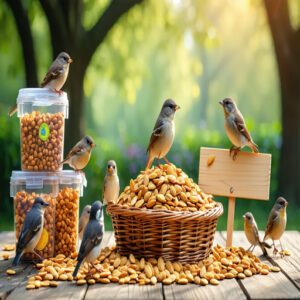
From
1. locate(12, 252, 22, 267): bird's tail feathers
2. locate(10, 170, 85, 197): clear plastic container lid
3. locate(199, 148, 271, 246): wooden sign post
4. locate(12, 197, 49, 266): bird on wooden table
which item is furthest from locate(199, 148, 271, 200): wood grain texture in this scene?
locate(12, 252, 22, 267): bird's tail feathers

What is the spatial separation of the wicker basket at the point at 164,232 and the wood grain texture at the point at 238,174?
61 cm

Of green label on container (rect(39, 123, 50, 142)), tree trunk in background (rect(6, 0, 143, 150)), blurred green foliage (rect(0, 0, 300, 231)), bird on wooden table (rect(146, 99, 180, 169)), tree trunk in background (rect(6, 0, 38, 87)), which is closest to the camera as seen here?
bird on wooden table (rect(146, 99, 180, 169))

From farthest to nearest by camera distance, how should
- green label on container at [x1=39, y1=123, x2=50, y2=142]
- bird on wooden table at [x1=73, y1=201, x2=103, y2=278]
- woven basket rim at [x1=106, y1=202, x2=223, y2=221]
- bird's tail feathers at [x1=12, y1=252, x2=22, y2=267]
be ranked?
green label on container at [x1=39, y1=123, x2=50, y2=142] → bird's tail feathers at [x1=12, y1=252, x2=22, y2=267] → woven basket rim at [x1=106, y1=202, x2=223, y2=221] → bird on wooden table at [x1=73, y1=201, x2=103, y2=278]

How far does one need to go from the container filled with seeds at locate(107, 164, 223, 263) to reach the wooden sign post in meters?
0.51

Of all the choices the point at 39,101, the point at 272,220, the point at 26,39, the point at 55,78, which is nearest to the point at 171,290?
the point at 272,220

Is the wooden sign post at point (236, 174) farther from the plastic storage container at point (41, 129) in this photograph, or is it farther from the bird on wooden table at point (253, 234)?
the plastic storage container at point (41, 129)

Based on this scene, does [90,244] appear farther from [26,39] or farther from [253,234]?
[26,39]

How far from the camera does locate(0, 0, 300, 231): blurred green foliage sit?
32.0 ft

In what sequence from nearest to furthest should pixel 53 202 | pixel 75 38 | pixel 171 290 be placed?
pixel 171 290 < pixel 53 202 < pixel 75 38

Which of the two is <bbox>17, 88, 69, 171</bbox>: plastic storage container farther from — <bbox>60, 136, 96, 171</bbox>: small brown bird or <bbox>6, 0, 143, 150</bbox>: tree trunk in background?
<bbox>6, 0, 143, 150</bbox>: tree trunk in background

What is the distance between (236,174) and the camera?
4906 millimetres

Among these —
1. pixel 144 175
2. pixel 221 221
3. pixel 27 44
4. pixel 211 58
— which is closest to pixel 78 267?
pixel 144 175

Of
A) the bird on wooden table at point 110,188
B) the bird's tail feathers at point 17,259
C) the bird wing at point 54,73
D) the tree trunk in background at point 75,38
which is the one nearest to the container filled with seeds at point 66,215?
the bird on wooden table at point 110,188

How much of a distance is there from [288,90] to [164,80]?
1686 centimetres
